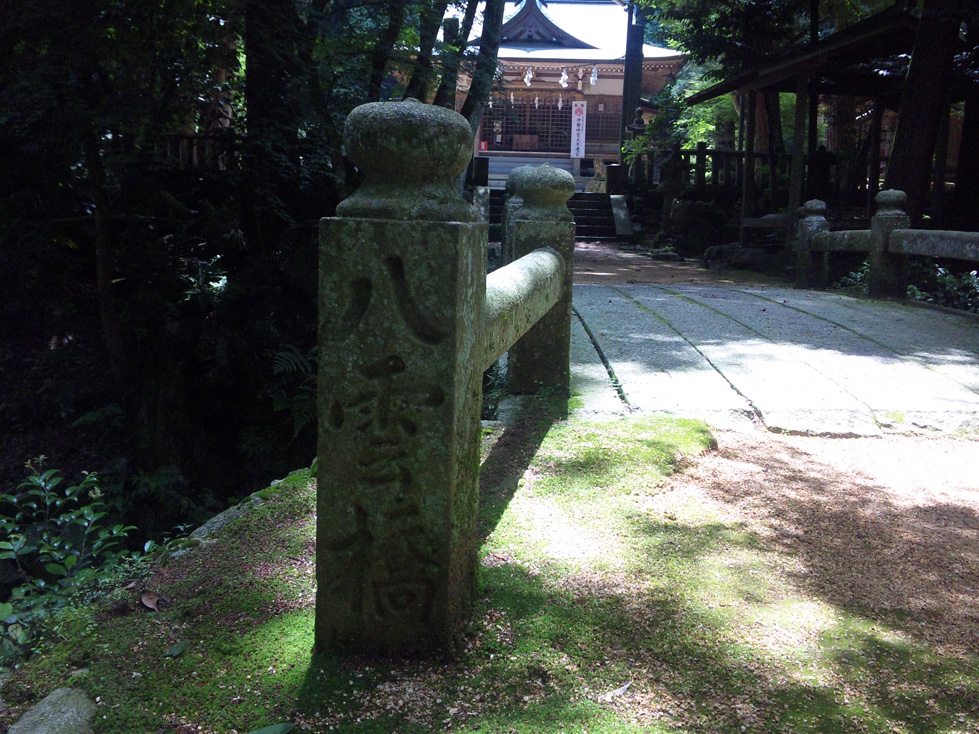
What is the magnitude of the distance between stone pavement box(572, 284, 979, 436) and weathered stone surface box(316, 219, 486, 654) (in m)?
2.12

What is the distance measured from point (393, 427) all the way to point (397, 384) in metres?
0.09

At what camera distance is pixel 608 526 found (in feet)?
8.47

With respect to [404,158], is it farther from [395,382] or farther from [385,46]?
[385,46]

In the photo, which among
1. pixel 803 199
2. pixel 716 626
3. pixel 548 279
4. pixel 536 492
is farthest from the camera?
pixel 803 199

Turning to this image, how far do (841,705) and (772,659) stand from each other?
186mm

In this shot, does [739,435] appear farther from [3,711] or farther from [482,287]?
[3,711]

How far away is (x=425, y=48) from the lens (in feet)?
29.0

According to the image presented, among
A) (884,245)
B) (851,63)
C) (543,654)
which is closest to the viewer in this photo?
(543,654)

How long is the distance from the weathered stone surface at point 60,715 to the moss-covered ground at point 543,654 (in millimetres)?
30

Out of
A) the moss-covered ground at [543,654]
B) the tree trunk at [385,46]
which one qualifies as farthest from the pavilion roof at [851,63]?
the moss-covered ground at [543,654]

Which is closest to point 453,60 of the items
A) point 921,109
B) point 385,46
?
point 385,46

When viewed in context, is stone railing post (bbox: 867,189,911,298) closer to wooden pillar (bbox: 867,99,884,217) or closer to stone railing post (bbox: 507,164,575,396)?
stone railing post (bbox: 507,164,575,396)

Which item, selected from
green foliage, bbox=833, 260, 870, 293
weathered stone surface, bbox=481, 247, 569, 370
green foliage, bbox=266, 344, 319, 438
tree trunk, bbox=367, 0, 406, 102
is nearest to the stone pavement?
weathered stone surface, bbox=481, 247, 569, 370

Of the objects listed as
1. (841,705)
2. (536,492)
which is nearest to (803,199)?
(536,492)
